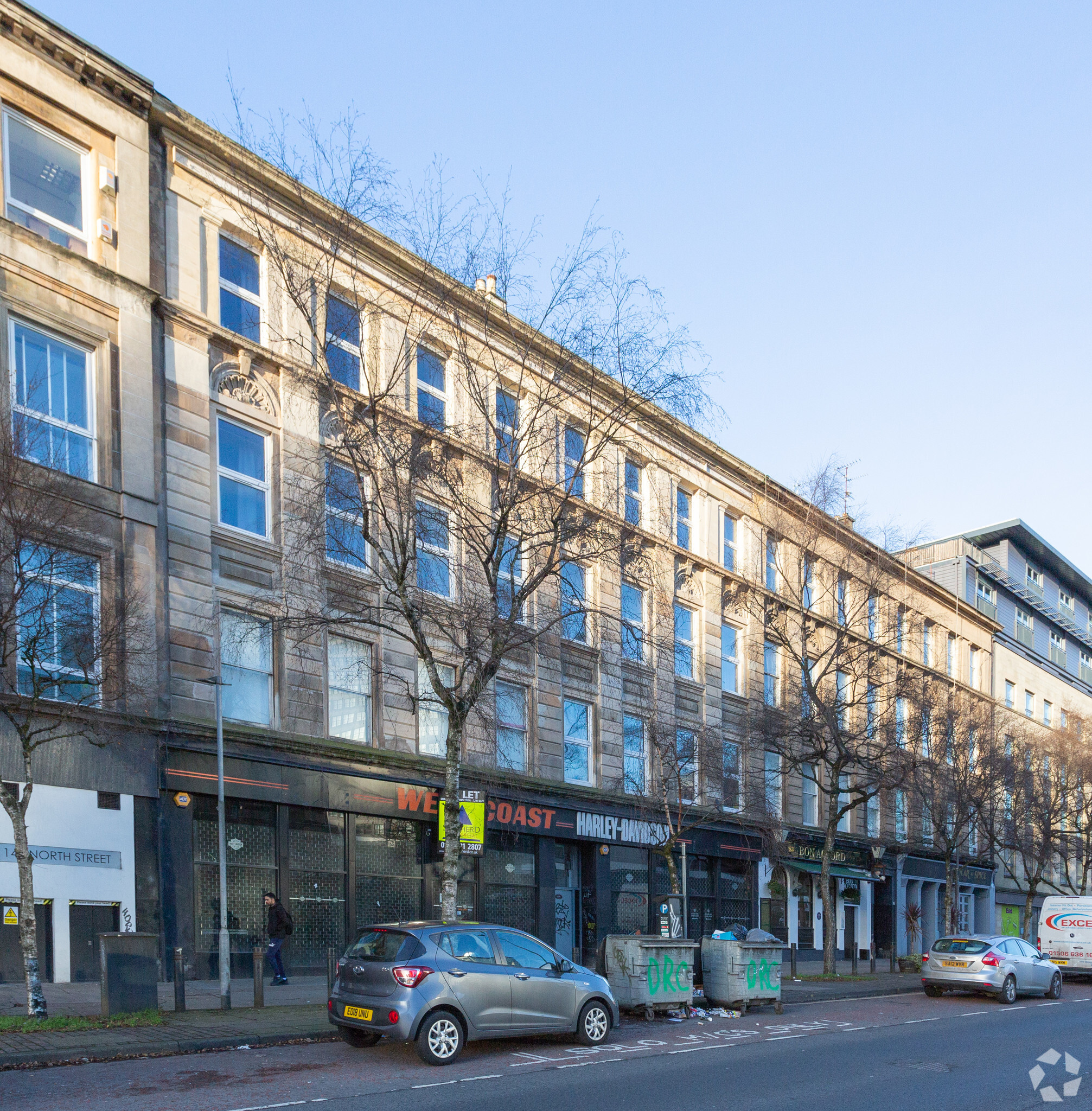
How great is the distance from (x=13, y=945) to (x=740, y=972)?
451 inches

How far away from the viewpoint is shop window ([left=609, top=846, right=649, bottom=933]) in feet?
98.9

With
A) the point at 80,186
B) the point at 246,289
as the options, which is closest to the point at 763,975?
the point at 246,289

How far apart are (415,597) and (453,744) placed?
385cm

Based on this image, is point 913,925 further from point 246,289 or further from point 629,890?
point 246,289

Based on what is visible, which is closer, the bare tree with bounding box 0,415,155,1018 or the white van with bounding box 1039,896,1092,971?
the bare tree with bounding box 0,415,155,1018

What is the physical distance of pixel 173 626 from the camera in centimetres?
2061

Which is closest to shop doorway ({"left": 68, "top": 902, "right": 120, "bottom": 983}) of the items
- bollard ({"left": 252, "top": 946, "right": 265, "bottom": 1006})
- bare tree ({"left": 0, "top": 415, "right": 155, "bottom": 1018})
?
bare tree ({"left": 0, "top": 415, "right": 155, "bottom": 1018})

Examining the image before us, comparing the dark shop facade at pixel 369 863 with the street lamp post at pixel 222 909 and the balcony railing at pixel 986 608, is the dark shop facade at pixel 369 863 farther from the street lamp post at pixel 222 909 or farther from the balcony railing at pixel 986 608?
the balcony railing at pixel 986 608

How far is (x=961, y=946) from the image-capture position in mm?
25016

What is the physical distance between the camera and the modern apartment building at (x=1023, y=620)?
54.5 metres

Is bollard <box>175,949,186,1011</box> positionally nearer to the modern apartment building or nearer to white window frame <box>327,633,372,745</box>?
white window frame <box>327,633,372,745</box>

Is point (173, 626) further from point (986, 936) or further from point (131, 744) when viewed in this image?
point (986, 936)

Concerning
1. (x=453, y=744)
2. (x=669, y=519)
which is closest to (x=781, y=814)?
(x=669, y=519)

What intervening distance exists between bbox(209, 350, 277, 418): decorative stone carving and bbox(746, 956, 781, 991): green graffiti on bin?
13.3m
